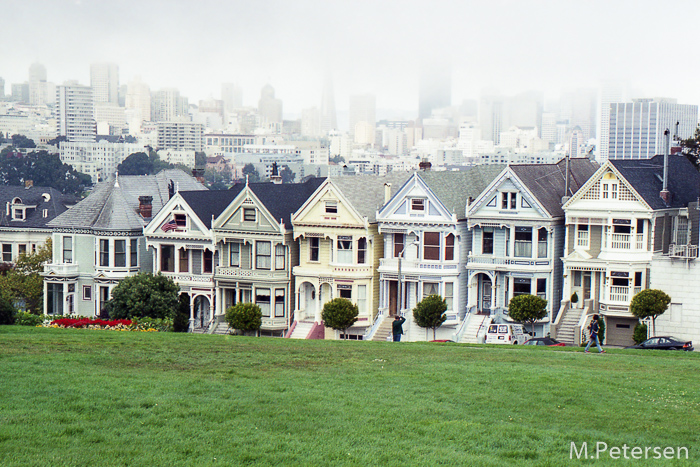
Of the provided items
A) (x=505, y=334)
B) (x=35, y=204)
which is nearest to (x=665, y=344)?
(x=505, y=334)

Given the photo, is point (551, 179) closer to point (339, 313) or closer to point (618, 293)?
point (618, 293)

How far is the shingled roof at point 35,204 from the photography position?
69500 mm

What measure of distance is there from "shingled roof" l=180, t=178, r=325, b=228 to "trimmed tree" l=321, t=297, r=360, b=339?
621 centimetres

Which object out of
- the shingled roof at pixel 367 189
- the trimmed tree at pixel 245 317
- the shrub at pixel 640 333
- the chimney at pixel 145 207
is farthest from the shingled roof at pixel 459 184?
the chimney at pixel 145 207

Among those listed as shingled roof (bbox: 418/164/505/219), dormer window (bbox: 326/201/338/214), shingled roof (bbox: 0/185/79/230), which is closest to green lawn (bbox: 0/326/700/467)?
shingled roof (bbox: 418/164/505/219)

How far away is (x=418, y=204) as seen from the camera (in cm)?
5188

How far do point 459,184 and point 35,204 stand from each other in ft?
107

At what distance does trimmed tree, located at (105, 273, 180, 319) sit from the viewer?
53438mm

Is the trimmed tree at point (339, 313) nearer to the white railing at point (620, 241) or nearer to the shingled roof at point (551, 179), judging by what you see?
the shingled roof at point (551, 179)

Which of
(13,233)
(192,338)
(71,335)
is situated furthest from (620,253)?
(13,233)

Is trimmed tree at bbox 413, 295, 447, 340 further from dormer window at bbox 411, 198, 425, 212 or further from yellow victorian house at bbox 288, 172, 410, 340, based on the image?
dormer window at bbox 411, 198, 425, 212

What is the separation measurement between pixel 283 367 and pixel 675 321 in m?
25.9

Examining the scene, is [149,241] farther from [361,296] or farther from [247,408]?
[247,408]

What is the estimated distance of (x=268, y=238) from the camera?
5503cm
